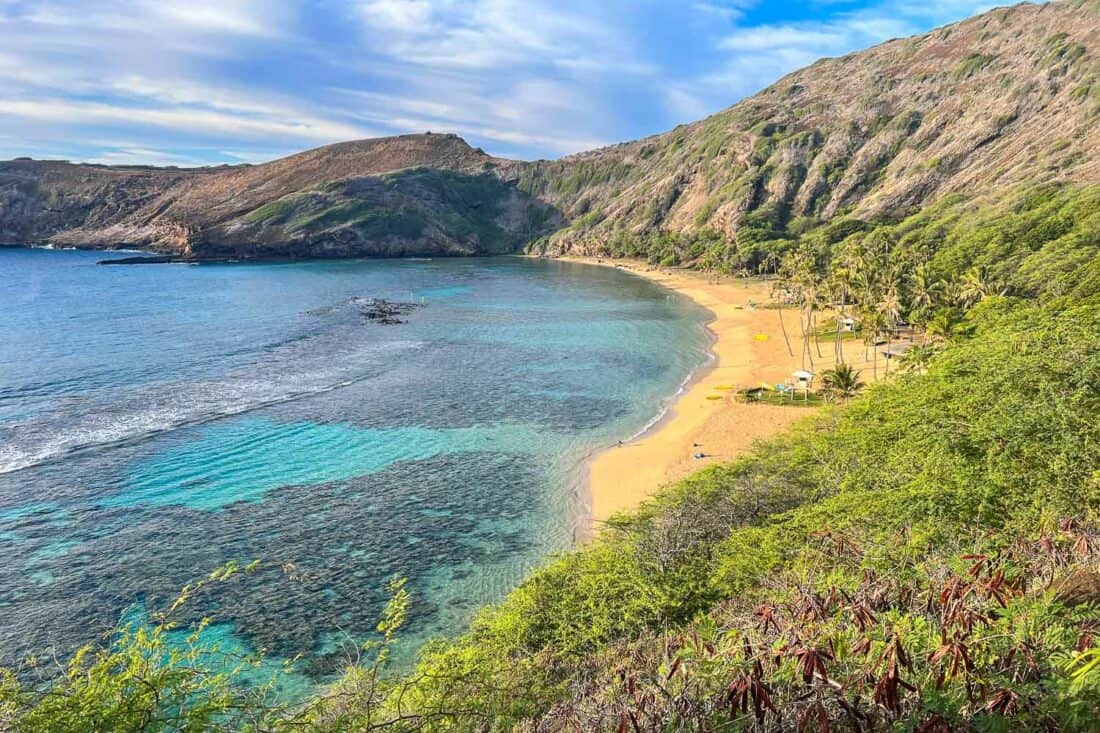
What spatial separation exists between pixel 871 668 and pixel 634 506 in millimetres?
26665

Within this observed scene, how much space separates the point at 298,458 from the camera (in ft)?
143

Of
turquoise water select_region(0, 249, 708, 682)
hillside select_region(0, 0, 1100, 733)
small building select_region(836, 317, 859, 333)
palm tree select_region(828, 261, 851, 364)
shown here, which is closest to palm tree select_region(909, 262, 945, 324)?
hillside select_region(0, 0, 1100, 733)

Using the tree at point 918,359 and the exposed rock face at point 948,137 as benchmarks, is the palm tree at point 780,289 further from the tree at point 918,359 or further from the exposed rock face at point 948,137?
the exposed rock face at point 948,137

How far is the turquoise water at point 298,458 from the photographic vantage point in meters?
28.5

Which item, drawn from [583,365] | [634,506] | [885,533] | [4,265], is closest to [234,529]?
[634,506]

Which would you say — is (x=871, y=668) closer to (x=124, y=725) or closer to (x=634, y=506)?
(x=124, y=725)

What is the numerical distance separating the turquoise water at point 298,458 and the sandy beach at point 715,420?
2085mm

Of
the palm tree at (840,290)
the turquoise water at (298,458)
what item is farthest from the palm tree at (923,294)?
the turquoise water at (298,458)

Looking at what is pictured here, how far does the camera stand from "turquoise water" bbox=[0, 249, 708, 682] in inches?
1121

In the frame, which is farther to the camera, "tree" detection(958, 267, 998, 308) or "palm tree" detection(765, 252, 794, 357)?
"palm tree" detection(765, 252, 794, 357)

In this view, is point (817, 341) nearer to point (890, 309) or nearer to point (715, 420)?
point (890, 309)

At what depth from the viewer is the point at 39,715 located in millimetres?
10133

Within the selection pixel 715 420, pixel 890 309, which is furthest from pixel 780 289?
pixel 715 420

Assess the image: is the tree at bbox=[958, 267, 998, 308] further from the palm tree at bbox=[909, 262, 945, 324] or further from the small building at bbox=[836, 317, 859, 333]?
the small building at bbox=[836, 317, 859, 333]
